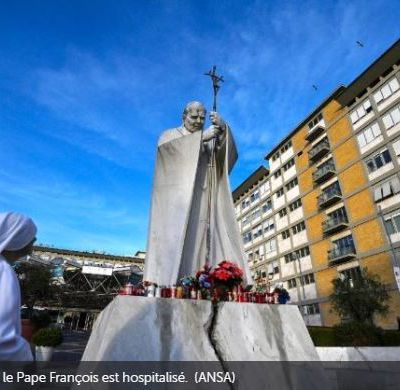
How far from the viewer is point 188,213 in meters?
6.52

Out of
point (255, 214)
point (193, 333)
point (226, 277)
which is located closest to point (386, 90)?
point (255, 214)

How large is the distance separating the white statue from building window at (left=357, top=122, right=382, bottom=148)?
103 ft

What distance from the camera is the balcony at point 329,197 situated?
37188mm

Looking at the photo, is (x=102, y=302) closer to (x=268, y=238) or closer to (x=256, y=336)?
(x=268, y=238)

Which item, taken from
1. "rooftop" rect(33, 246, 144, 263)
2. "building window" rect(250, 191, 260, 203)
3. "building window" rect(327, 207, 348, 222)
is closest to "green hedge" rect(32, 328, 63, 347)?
"building window" rect(327, 207, 348, 222)

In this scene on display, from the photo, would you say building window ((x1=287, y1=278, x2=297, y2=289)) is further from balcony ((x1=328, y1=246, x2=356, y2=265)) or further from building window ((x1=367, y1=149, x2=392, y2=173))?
building window ((x1=367, y1=149, x2=392, y2=173))

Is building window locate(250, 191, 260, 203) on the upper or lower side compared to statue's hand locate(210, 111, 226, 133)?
upper

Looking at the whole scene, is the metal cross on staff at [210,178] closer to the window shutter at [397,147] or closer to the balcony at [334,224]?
the window shutter at [397,147]

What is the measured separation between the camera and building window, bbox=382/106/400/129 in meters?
31.6

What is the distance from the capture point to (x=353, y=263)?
3378cm

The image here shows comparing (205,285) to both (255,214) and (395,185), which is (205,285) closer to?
(395,185)

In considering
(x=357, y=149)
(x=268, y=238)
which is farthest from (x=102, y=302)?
(x=357, y=149)

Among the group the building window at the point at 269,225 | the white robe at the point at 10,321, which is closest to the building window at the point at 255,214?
the building window at the point at 269,225

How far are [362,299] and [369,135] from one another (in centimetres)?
1792
